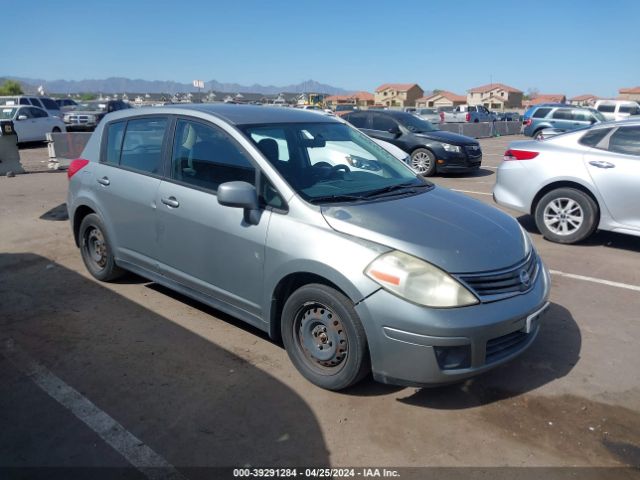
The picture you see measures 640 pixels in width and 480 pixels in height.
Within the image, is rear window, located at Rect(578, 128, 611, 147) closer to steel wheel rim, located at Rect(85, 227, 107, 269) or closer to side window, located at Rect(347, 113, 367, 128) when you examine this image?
steel wheel rim, located at Rect(85, 227, 107, 269)

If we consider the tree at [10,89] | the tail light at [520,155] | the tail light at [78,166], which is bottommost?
the tail light at [520,155]

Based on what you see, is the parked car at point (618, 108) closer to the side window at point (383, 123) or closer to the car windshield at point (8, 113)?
the side window at point (383, 123)

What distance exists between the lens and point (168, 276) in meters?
4.29

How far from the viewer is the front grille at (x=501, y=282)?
118 inches

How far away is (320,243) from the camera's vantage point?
125 inches

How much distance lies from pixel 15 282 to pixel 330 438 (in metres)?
3.98

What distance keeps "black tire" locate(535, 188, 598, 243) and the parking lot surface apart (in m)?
1.78

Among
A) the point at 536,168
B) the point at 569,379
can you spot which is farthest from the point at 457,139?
the point at 569,379

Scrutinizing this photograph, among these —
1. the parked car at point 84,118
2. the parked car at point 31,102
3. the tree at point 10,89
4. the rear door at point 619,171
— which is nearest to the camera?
the rear door at point 619,171

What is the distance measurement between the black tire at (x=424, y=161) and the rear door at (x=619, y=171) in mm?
5819

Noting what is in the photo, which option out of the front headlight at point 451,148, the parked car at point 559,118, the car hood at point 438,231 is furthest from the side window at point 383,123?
the parked car at point 559,118

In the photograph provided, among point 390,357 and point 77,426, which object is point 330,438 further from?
point 77,426

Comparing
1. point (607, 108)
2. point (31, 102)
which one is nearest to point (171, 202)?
point (31, 102)

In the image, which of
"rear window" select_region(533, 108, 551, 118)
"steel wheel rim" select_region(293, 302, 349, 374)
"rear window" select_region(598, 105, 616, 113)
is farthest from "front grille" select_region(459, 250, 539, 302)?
"rear window" select_region(598, 105, 616, 113)
